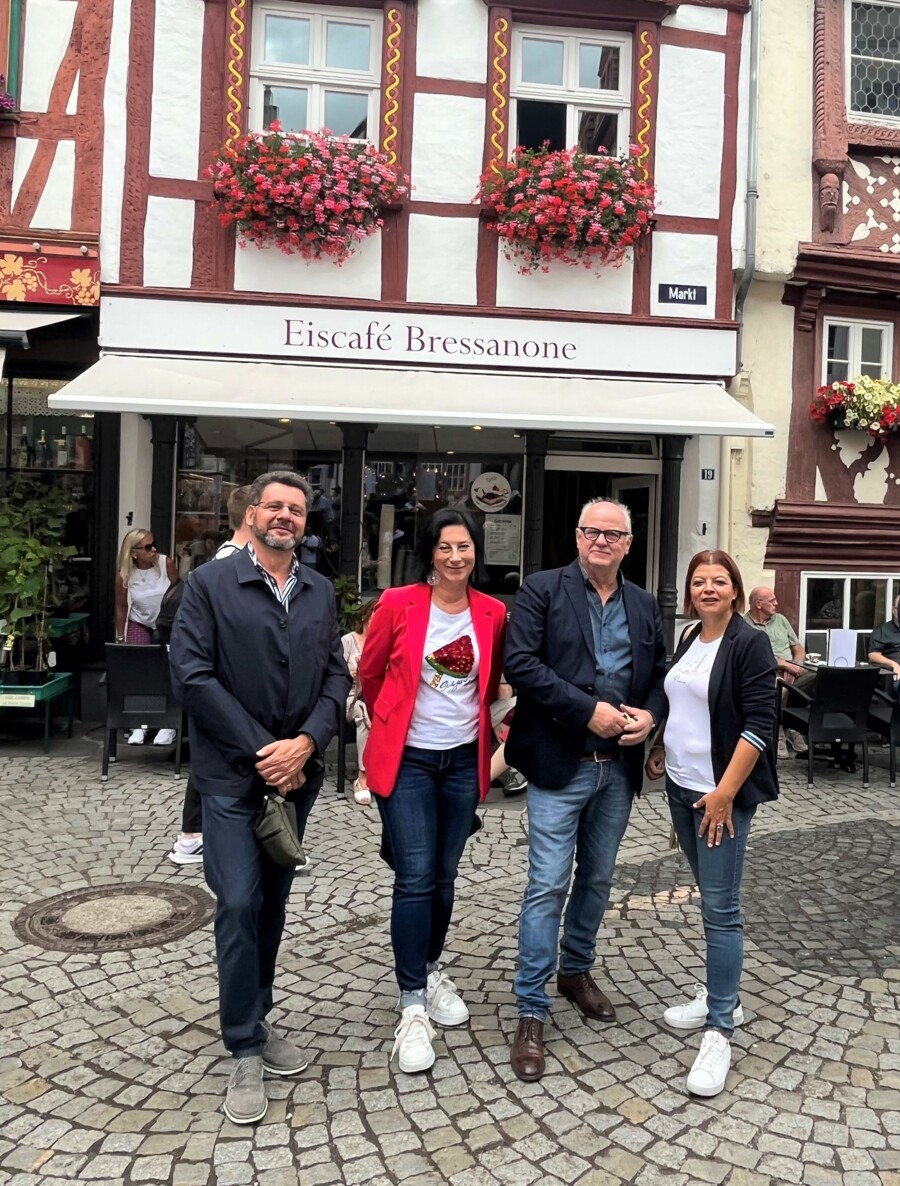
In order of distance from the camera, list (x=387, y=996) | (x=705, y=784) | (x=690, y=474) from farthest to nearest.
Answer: (x=690, y=474)
(x=387, y=996)
(x=705, y=784)

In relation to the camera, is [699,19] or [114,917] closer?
[114,917]

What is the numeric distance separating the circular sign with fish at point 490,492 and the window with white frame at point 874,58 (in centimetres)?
505

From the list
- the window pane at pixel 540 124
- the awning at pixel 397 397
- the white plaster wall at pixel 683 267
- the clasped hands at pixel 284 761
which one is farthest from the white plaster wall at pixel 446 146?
the clasped hands at pixel 284 761

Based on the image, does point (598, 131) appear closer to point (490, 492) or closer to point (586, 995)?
point (490, 492)

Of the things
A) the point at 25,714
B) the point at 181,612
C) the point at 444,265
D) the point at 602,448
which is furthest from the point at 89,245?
the point at 181,612

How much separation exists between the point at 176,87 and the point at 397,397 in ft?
11.3

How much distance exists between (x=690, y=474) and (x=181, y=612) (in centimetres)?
733

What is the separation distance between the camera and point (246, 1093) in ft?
9.66

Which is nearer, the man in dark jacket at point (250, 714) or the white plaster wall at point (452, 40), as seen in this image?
the man in dark jacket at point (250, 714)

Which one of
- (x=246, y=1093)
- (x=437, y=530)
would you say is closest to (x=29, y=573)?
(x=437, y=530)

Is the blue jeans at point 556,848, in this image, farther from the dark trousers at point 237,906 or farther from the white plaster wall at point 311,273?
the white plaster wall at point 311,273

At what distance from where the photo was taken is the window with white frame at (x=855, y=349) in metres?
9.73

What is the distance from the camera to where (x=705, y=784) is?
327 cm

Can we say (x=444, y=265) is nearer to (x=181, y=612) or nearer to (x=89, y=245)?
(x=89, y=245)
